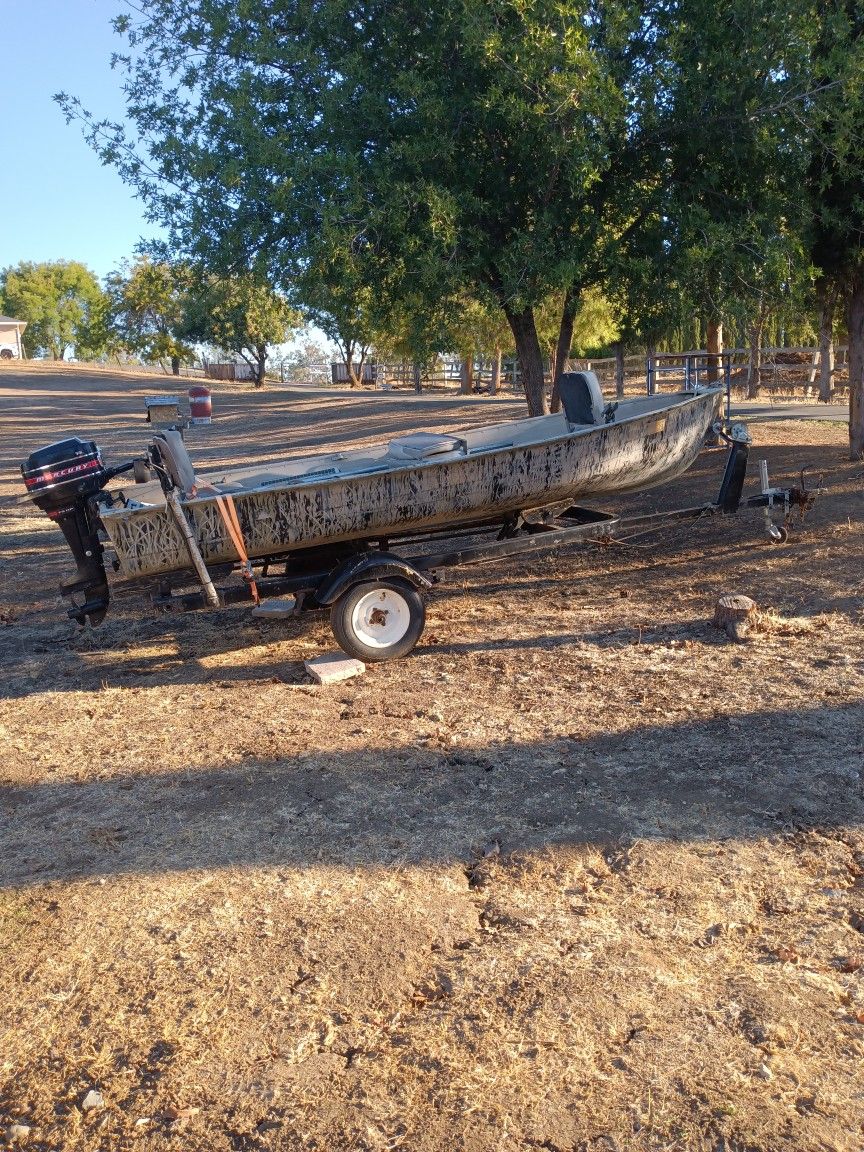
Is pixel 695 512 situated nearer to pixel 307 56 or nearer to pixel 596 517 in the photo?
pixel 596 517

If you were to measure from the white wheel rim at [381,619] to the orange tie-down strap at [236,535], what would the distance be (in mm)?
689

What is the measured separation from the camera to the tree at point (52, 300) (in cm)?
9169

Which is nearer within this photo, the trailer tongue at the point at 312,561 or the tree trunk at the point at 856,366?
the trailer tongue at the point at 312,561

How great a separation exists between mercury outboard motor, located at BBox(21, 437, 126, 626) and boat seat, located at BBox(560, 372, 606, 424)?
3.49m

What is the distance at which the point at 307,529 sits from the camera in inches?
266

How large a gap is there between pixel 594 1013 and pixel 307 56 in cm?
915

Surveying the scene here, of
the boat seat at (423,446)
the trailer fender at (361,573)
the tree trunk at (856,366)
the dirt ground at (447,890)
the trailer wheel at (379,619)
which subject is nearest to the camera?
the dirt ground at (447,890)

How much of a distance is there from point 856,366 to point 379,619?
8.06 meters

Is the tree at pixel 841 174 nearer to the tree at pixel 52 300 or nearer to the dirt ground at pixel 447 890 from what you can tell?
the dirt ground at pixel 447 890

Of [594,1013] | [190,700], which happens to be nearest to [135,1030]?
[594,1013]

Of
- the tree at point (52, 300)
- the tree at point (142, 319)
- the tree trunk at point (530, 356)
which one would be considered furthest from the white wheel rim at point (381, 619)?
the tree at point (52, 300)

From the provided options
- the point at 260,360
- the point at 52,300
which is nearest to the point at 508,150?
the point at 260,360

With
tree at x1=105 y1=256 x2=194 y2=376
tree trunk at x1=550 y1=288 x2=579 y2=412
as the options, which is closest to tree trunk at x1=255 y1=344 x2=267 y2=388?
tree at x1=105 y1=256 x2=194 y2=376

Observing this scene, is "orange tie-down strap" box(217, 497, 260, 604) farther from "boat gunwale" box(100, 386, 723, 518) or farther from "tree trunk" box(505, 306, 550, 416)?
"tree trunk" box(505, 306, 550, 416)
